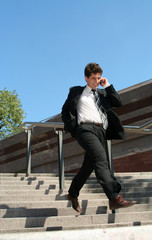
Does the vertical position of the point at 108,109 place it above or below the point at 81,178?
above

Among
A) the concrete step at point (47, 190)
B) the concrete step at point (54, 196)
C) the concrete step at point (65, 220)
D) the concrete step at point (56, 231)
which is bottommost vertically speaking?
the concrete step at point (56, 231)

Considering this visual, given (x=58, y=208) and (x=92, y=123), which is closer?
(x=92, y=123)

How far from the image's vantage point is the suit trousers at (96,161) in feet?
7.48

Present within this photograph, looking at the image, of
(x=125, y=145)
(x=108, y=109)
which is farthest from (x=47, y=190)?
(x=125, y=145)

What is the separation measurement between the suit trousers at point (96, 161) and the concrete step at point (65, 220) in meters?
0.24

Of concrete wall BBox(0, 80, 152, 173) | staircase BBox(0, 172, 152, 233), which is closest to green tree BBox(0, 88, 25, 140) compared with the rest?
concrete wall BBox(0, 80, 152, 173)

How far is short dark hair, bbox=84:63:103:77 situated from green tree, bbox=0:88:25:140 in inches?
960

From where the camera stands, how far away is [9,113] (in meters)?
27.2

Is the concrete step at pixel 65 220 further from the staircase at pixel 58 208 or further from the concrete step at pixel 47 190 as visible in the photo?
the concrete step at pixel 47 190

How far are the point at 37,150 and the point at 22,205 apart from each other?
9938 mm

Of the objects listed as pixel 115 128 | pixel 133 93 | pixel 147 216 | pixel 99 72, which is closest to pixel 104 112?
pixel 115 128

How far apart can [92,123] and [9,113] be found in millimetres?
25698

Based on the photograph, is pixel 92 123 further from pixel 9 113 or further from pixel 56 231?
pixel 9 113

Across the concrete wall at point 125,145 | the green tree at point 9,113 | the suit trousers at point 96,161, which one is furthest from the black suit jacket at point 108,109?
the green tree at point 9,113
